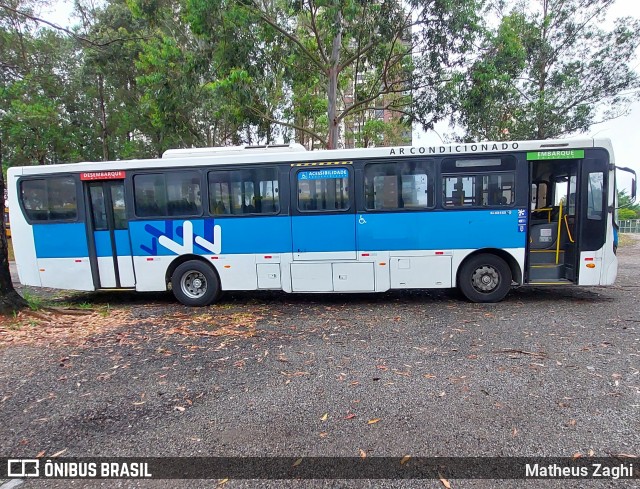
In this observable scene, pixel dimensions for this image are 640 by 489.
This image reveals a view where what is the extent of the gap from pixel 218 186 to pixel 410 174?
366 cm

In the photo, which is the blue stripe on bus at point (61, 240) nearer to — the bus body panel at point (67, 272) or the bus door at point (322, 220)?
the bus body panel at point (67, 272)

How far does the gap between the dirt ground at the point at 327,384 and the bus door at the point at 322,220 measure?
0.90 meters

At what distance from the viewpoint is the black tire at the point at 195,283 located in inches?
291

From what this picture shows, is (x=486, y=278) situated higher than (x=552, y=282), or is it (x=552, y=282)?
(x=486, y=278)

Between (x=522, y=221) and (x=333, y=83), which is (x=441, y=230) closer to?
(x=522, y=221)

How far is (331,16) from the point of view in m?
8.66

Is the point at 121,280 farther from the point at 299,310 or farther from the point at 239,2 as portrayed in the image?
the point at 239,2

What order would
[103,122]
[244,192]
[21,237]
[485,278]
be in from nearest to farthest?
[485,278] → [244,192] → [21,237] → [103,122]

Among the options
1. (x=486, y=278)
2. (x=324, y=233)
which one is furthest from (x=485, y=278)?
(x=324, y=233)

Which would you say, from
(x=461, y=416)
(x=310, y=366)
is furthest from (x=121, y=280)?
(x=461, y=416)

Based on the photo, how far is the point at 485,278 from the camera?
23.1ft

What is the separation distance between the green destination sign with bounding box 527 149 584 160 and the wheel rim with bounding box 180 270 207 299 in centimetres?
657

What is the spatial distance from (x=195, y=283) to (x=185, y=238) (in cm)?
93

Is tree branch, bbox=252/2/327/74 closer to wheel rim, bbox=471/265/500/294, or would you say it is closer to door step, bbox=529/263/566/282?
wheel rim, bbox=471/265/500/294
